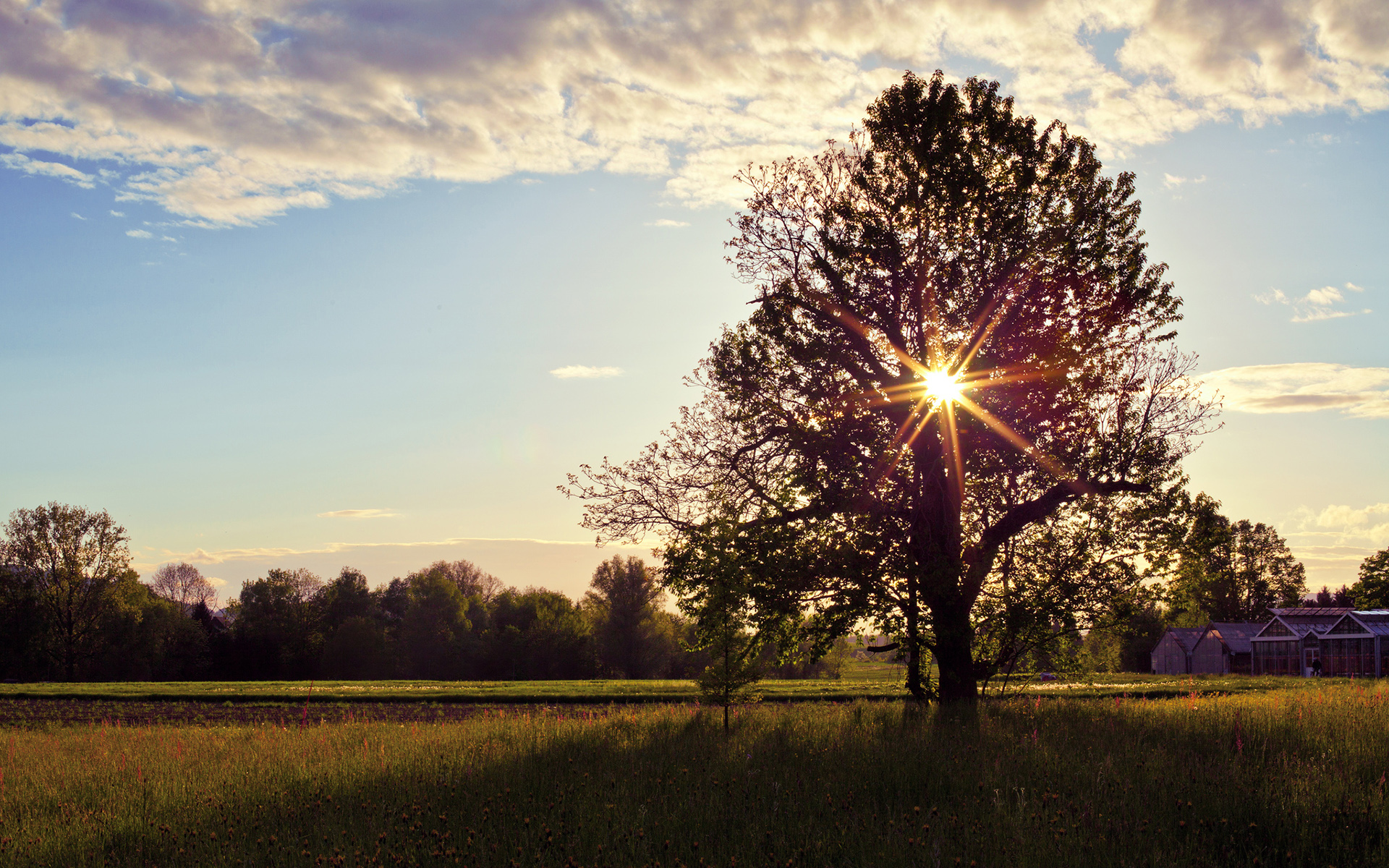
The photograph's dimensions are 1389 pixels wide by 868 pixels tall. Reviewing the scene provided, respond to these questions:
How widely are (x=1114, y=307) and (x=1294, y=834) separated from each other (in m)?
13.5

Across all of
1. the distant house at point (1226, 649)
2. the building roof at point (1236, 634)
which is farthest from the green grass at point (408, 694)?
the building roof at point (1236, 634)

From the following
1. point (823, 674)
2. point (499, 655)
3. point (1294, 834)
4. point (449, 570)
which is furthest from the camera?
point (449, 570)

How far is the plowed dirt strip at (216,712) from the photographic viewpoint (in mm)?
25078

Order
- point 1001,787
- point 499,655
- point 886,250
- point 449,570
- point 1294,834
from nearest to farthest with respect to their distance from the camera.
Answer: point 1294,834 → point 1001,787 → point 886,250 → point 499,655 → point 449,570

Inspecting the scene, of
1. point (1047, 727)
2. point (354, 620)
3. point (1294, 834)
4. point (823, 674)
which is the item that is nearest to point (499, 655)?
point (354, 620)

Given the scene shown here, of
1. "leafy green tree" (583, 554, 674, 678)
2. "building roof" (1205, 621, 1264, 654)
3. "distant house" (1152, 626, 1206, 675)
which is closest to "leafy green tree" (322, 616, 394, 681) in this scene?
"leafy green tree" (583, 554, 674, 678)

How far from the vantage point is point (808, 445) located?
18078 mm

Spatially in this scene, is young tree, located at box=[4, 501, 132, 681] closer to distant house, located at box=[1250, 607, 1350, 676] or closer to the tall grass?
the tall grass

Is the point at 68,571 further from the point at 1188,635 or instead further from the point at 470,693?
the point at 1188,635

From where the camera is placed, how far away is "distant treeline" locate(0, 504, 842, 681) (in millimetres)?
71812

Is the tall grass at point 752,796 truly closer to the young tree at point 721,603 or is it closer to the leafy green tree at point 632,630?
the young tree at point 721,603

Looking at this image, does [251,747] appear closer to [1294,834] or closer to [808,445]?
[808,445]

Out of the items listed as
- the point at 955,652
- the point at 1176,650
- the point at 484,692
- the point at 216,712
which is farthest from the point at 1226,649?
the point at 216,712

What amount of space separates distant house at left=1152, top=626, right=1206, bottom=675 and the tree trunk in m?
83.3
